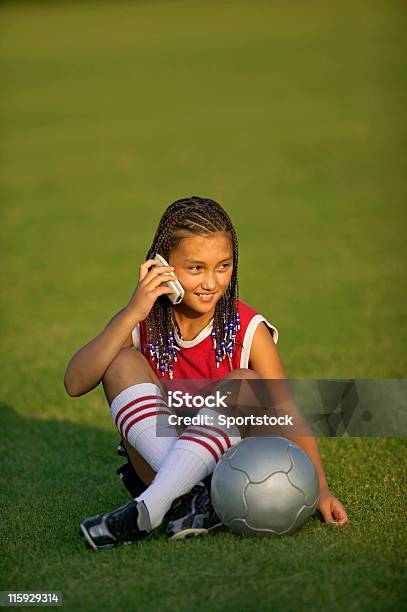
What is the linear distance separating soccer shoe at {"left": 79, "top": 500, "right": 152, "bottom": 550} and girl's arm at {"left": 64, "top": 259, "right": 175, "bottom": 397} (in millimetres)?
687

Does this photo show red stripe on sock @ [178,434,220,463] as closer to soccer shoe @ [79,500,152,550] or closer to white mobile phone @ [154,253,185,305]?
soccer shoe @ [79,500,152,550]

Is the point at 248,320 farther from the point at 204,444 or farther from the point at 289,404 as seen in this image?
the point at 204,444

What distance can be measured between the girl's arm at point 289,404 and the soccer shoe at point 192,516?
0.53m

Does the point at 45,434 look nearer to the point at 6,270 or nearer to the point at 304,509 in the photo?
the point at 304,509

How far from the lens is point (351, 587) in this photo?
3.98m

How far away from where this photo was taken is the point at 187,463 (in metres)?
4.56

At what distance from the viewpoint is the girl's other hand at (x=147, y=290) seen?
4.81 metres

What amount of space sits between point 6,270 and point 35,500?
8.10m

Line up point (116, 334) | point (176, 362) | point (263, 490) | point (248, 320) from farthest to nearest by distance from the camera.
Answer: point (176, 362) → point (248, 320) → point (116, 334) → point (263, 490)

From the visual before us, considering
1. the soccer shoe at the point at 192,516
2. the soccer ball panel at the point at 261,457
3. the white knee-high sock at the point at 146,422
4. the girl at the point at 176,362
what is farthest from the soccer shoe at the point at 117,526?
the soccer ball panel at the point at 261,457

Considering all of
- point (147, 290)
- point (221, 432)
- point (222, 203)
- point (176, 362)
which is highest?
point (222, 203)

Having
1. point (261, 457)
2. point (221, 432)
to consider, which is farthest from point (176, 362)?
point (261, 457)

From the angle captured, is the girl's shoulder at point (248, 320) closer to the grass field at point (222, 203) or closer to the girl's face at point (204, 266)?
the girl's face at point (204, 266)

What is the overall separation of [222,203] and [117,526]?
13.1 metres
